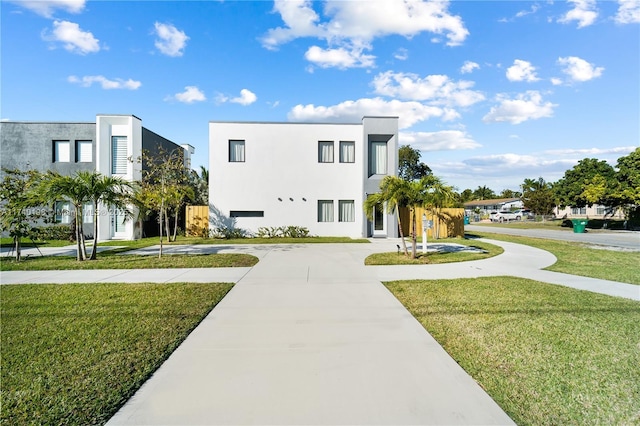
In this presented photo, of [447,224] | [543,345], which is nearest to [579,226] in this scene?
[447,224]

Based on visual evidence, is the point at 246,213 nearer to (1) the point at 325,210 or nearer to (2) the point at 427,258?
(1) the point at 325,210

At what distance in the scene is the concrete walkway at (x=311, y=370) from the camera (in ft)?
9.22

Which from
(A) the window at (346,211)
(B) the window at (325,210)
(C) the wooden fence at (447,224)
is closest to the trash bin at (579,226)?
(C) the wooden fence at (447,224)

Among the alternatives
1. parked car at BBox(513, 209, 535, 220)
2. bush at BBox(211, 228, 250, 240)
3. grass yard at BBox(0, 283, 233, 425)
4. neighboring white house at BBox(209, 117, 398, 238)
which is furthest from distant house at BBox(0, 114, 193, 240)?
parked car at BBox(513, 209, 535, 220)

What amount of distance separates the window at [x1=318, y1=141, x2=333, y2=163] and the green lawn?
9.72m

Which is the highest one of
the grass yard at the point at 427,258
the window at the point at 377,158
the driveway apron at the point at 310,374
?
the window at the point at 377,158

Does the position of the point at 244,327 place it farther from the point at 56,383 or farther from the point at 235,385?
the point at 56,383

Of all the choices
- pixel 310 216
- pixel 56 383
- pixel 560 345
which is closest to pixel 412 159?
pixel 310 216

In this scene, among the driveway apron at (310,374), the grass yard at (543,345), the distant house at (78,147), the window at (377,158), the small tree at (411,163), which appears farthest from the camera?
the small tree at (411,163)

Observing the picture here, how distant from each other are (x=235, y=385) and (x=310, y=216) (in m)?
16.2

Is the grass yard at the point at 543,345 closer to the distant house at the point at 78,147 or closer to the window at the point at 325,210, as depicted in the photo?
the window at the point at 325,210

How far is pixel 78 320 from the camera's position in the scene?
16.8ft

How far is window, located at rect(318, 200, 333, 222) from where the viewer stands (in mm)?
19531

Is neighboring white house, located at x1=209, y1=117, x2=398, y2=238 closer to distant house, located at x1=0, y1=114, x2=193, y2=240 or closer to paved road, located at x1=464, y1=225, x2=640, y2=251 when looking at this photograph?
distant house, located at x1=0, y1=114, x2=193, y2=240
